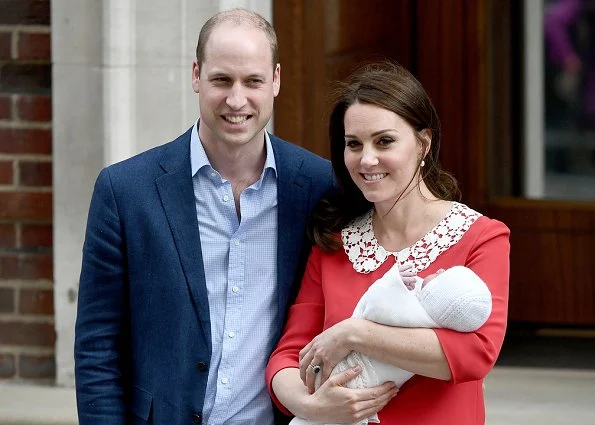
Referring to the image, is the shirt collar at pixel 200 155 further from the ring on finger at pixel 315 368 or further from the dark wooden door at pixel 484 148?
the dark wooden door at pixel 484 148

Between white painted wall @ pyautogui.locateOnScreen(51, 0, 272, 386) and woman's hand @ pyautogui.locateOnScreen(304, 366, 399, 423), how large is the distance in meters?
1.99

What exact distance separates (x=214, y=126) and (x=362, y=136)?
Answer: 1.16ft

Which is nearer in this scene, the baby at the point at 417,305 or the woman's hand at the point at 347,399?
the baby at the point at 417,305

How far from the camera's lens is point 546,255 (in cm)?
604

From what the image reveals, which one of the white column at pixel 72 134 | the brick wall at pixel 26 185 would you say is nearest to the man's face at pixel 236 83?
the white column at pixel 72 134

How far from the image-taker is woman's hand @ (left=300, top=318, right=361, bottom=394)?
2.94 metres

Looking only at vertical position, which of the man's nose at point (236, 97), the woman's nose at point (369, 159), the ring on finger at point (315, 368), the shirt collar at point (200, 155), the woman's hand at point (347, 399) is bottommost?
the woman's hand at point (347, 399)

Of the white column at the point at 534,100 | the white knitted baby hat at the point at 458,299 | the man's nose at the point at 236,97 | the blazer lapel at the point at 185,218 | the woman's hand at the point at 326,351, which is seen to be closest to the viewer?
the white knitted baby hat at the point at 458,299

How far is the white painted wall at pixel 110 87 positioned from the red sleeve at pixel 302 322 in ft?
5.51

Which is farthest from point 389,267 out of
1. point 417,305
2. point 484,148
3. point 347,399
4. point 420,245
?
point 484,148

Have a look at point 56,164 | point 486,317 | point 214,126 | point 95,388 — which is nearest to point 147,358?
point 95,388

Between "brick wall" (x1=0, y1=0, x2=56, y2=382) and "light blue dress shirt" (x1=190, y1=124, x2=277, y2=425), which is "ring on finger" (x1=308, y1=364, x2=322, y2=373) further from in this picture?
"brick wall" (x1=0, y1=0, x2=56, y2=382)

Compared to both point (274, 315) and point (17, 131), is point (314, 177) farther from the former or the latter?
point (17, 131)

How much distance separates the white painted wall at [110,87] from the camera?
4.73m
